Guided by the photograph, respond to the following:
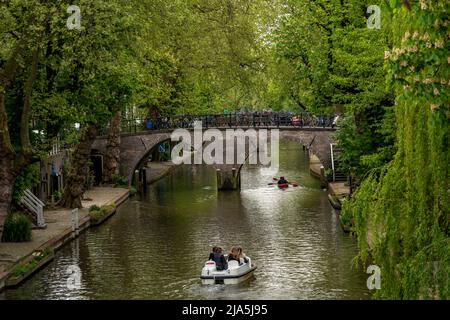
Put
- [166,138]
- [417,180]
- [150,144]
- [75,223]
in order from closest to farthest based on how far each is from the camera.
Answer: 1. [417,180]
2. [75,223]
3. [166,138]
4. [150,144]

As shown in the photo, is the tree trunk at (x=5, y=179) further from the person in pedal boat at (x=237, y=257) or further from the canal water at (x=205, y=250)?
the person in pedal boat at (x=237, y=257)

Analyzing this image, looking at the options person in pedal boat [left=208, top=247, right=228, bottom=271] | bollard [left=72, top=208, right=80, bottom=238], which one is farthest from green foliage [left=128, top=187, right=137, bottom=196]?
person in pedal boat [left=208, top=247, right=228, bottom=271]

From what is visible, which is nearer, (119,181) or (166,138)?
(119,181)

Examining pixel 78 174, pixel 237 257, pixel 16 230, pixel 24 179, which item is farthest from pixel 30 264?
pixel 78 174

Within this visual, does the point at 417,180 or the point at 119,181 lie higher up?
the point at 417,180

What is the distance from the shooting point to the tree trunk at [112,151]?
58.9m

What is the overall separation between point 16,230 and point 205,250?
24.7 feet

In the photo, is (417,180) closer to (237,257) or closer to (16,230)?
(237,257)

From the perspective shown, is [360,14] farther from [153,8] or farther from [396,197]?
[396,197]

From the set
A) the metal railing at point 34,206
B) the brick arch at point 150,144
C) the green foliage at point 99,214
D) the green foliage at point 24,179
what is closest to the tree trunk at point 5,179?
the green foliage at point 24,179

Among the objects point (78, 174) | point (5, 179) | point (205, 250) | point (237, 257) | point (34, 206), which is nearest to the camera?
point (237, 257)

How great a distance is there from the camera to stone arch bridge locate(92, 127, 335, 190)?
60531 millimetres

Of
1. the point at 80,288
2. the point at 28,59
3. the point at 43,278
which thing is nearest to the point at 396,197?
the point at 80,288

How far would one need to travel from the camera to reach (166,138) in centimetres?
6147
